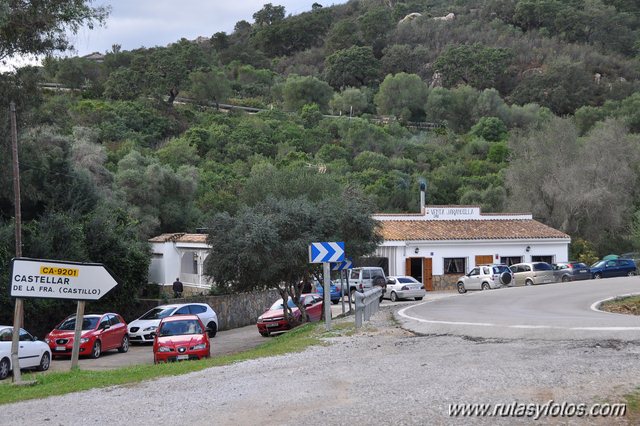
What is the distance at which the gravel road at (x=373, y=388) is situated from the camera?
34.8ft

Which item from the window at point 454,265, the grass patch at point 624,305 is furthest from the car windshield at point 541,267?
the grass patch at point 624,305

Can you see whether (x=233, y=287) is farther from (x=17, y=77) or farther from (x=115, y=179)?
(x=115, y=179)

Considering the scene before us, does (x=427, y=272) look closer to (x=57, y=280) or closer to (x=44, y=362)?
(x=44, y=362)

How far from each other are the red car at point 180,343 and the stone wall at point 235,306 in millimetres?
14735

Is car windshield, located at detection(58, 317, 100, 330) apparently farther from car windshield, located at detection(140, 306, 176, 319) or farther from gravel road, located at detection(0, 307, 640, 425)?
gravel road, located at detection(0, 307, 640, 425)

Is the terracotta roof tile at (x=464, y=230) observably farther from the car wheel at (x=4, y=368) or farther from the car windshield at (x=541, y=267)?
the car wheel at (x=4, y=368)

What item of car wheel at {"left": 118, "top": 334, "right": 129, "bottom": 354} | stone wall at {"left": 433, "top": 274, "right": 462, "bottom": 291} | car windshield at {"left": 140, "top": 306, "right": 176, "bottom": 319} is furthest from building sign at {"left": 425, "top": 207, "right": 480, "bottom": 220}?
car wheel at {"left": 118, "top": 334, "right": 129, "bottom": 354}

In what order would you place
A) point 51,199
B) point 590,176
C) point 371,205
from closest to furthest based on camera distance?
point 371,205, point 51,199, point 590,176

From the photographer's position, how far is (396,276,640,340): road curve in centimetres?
1698

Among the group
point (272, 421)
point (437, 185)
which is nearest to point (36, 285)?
point (272, 421)

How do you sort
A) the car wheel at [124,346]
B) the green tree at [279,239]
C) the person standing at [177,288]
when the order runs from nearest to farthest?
1. the green tree at [279,239]
2. the car wheel at [124,346]
3. the person standing at [177,288]

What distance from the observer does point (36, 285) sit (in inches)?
679

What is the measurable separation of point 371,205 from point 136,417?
2479 centimetres

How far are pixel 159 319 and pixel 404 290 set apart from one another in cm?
1433
